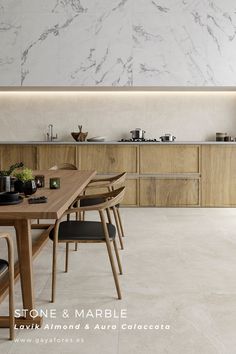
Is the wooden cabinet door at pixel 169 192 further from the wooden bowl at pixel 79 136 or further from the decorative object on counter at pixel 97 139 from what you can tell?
the wooden bowl at pixel 79 136

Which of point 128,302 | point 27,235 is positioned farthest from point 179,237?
point 27,235

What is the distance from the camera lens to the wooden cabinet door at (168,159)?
6492 mm

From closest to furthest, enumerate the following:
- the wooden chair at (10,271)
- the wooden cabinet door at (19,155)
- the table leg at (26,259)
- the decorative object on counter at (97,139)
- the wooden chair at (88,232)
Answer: the wooden chair at (10,271) → the table leg at (26,259) → the wooden chair at (88,232) → the wooden cabinet door at (19,155) → the decorative object on counter at (97,139)

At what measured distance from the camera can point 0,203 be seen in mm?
2562

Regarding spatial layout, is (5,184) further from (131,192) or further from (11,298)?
(131,192)

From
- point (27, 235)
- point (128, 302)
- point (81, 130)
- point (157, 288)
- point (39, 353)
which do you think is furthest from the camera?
point (81, 130)

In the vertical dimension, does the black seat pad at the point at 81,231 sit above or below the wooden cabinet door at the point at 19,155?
below

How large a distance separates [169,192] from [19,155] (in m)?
2.24

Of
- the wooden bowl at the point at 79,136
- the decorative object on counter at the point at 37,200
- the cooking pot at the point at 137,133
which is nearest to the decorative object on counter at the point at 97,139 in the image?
the wooden bowl at the point at 79,136

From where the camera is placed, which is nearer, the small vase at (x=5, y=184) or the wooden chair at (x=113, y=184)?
the small vase at (x=5, y=184)

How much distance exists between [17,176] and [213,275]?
164cm

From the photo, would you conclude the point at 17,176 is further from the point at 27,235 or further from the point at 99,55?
the point at 99,55

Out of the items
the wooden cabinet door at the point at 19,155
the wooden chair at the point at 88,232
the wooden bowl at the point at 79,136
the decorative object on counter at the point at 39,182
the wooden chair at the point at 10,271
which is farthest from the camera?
the wooden bowl at the point at 79,136

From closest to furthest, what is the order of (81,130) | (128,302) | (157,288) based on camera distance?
1. (128,302)
2. (157,288)
3. (81,130)
